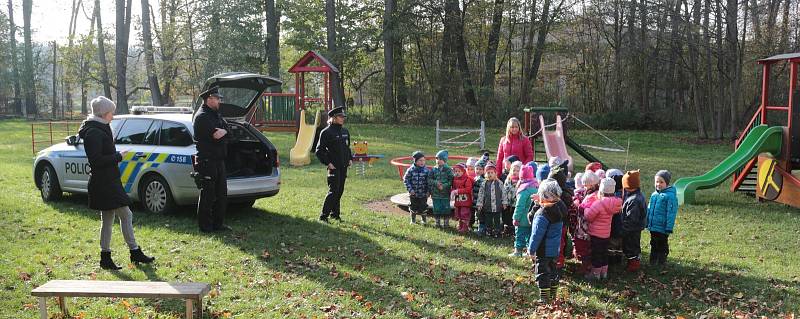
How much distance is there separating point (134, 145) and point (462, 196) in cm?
464

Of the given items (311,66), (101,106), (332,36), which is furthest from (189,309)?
(332,36)

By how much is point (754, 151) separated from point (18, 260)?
35.9 ft

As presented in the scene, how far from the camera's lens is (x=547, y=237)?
571 centimetres

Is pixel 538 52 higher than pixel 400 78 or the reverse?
higher

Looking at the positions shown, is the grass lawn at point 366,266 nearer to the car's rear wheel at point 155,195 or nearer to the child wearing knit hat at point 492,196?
the car's rear wheel at point 155,195

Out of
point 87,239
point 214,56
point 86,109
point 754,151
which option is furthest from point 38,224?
point 86,109

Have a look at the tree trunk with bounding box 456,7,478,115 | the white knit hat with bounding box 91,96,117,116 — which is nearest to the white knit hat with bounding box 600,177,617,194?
the white knit hat with bounding box 91,96,117,116

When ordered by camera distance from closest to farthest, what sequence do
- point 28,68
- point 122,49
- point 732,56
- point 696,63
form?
point 732,56
point 696,63
point 122,49
point 28,68

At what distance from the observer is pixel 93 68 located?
4384 cm

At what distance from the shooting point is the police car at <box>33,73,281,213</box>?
28.3ft

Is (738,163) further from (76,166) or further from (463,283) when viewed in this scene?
(76,166)

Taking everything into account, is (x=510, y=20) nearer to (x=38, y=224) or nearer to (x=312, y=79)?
(x=312, y=79)

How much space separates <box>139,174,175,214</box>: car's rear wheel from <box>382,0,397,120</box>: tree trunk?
24.0 metres

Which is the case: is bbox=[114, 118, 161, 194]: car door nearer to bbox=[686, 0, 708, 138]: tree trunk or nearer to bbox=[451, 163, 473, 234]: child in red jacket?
bbox=[451, 163, 473, 234]: child in red jacket
